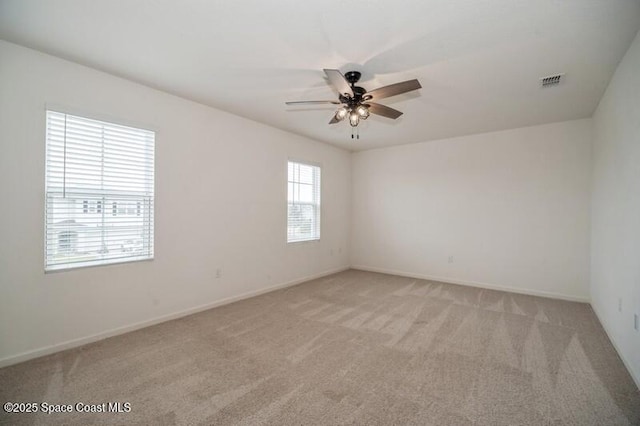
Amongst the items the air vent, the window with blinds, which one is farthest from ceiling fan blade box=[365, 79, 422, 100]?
the window with blinds

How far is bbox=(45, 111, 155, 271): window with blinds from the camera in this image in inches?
A: 106

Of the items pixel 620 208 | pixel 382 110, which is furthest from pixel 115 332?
pixel 620 208

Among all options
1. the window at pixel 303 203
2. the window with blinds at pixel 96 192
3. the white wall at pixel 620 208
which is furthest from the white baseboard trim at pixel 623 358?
the window with blinds at pixel 96 192

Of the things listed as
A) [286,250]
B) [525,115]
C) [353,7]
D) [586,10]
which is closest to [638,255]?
[586,10]

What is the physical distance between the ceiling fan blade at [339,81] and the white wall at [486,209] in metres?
3.46

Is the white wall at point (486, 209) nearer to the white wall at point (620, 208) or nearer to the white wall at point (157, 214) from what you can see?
the white wall at point (620, 208)

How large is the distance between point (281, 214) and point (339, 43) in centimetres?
308

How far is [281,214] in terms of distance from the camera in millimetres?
4980

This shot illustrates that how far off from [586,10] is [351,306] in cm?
364

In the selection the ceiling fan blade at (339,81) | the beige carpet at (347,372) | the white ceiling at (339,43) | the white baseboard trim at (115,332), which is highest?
the white ceiling at (339,43)

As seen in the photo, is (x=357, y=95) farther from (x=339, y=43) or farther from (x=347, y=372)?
(x=347, y=372)

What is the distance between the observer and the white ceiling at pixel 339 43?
1997 mm

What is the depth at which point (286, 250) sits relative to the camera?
16.6ft

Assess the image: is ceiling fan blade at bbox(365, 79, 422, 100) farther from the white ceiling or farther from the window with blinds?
the window with blinds
